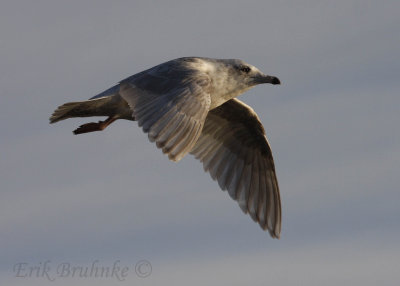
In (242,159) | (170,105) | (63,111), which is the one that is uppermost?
(242,159)

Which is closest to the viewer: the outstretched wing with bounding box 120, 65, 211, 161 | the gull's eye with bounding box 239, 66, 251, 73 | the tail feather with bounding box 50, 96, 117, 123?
the outstretched wing with bounding box 120, 65, 211, 161

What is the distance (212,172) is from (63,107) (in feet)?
13.7

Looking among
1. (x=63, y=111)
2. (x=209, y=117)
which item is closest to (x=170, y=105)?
(x=63, y=111)

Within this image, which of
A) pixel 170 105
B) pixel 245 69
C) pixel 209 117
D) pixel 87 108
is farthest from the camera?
pixel 209 117

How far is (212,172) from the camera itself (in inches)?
752

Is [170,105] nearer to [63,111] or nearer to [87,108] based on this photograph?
[87,108]

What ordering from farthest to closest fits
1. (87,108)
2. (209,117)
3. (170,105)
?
1. (209,117)
2. (87,108)
3. (170,105)

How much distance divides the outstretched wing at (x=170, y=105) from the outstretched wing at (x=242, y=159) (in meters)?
3.29

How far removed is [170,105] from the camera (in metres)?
14.5

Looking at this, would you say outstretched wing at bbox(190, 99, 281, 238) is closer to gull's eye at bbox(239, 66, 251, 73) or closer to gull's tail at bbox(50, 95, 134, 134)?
gull's eye at bbox(239, 66, 251, 73)

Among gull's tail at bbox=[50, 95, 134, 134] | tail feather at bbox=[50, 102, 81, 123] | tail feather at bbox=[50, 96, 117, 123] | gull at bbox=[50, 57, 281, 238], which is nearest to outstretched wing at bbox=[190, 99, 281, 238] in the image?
gull at bbox=[50, 57, 281, 238]

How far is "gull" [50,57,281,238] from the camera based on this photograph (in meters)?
14.3

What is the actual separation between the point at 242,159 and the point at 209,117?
1171 mm

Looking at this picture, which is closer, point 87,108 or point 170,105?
point 170,105
